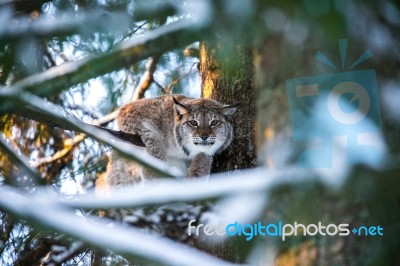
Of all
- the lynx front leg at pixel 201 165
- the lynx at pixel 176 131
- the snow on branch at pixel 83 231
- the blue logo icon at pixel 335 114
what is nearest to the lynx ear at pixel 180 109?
the lynx at pixel 176 131

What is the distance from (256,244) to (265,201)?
14.1 inches

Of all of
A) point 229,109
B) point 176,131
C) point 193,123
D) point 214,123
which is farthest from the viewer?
point 176,131

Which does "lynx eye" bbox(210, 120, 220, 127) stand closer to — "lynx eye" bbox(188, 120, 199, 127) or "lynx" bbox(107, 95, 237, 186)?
"lynx" bbox(107, 95, 237, 186)

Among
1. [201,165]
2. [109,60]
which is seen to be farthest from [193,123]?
[109,60]

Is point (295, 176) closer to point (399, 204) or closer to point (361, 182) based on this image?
point (361, 182)

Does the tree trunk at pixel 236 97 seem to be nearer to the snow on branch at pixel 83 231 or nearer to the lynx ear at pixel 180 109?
the lynx ear at pixel 180 109

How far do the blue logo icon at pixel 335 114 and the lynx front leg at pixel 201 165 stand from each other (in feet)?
6.81

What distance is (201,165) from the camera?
13.0 ft

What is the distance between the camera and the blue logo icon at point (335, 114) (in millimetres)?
1593

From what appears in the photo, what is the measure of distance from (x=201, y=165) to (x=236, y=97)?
1.99 ft

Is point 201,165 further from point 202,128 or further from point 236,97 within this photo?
point 236,97

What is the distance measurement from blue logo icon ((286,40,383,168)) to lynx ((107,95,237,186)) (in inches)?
70.1

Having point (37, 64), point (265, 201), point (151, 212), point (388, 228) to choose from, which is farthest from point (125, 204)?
point (151, 212)

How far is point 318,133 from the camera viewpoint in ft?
5.27
